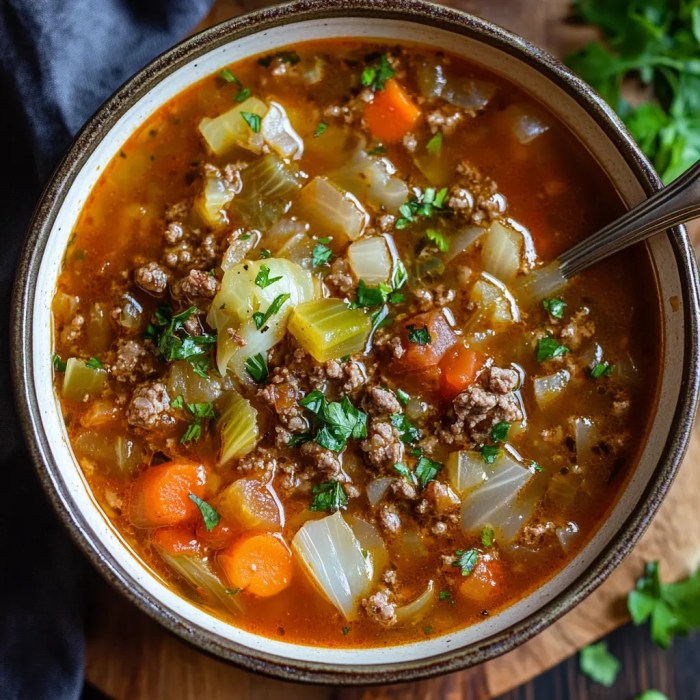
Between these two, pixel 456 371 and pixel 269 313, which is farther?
pixel 456 371

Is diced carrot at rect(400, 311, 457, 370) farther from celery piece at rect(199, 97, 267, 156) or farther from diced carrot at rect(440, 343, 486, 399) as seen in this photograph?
celery piece at rect(199, 97, 267, 156)

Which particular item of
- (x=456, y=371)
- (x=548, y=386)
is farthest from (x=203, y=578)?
(x=548, y=386)

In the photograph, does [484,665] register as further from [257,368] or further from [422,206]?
[422,206]

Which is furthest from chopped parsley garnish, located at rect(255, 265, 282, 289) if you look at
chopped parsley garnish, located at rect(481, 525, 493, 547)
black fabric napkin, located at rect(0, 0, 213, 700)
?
chopped parsley garnish, located at rect(481, 525, 493, 547)

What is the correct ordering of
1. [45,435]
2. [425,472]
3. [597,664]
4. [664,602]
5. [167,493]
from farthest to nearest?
[597,664], [664,602], [425,472], [167,493], [45,435]

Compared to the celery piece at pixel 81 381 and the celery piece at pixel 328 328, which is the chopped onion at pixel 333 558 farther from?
the celery piece at pixel 81 381

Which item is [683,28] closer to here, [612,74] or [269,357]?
[612,74]
